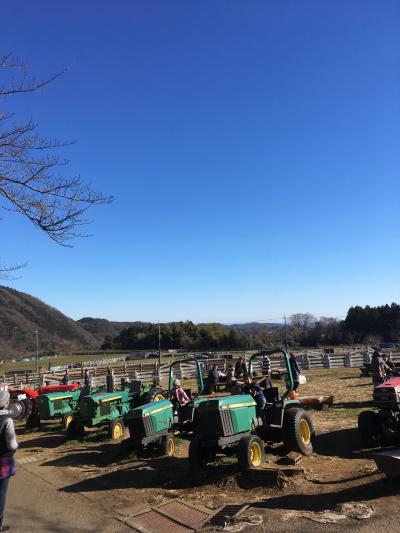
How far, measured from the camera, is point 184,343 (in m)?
91.6

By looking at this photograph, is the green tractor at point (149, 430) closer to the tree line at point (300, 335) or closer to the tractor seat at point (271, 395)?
the tractor seat at point (271, 395)

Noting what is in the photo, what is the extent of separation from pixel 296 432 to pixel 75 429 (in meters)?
6.85

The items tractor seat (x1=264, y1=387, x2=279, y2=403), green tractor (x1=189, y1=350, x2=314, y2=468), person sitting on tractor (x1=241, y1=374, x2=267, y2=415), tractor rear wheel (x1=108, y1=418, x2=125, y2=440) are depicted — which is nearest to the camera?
green tractor (x1=189, y1=350, x2=314, y2=468)

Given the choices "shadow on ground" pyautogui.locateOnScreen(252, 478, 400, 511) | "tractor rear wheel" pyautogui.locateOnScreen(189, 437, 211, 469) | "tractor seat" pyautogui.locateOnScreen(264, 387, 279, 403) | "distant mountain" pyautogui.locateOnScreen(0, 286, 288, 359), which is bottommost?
"shadow on ground" pyautogui.locateOnScreen(252, 478, 400, 511)

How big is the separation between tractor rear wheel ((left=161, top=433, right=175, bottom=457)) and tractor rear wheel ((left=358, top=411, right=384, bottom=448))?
3714mm

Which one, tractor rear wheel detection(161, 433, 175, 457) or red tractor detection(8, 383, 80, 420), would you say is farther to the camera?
red tractor detection(8, 383, 80, 420)

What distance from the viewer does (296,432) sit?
8477 mm

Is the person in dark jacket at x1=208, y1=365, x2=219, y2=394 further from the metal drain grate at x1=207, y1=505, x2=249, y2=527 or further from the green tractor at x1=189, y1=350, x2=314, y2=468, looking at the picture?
the metal drain grate at x1=207, y1=505, x2=249, y2=527

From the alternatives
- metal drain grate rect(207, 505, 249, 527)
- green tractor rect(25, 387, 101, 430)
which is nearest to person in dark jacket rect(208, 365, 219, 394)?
green tractor rect(25, 387, 101, 430)

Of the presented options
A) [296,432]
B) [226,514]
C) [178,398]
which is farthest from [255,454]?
[178,398]

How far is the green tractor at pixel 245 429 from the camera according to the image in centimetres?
777

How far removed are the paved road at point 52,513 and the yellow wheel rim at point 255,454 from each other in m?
2.46

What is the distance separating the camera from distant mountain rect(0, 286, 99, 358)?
82.4 meters

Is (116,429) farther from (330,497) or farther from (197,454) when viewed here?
(330,497)
